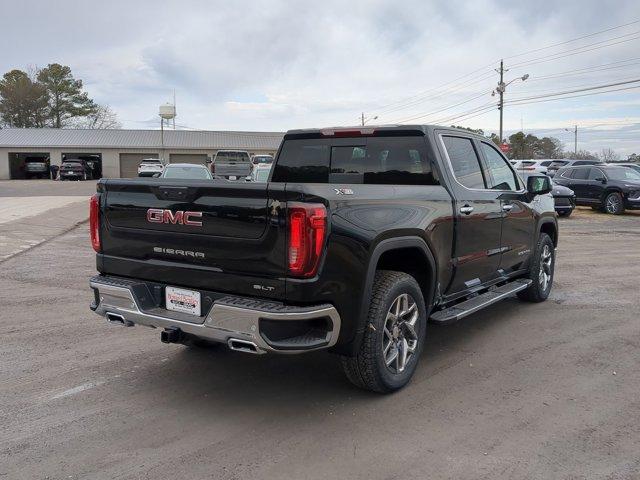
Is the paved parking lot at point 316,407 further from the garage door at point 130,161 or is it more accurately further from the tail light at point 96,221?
the garage door at point 130,161

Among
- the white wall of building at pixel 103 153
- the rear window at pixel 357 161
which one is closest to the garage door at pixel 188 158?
the white wall of building at pixel 103 153

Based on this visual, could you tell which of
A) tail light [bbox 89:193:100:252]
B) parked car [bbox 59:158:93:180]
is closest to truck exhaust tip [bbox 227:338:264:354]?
tail light [bbox 89:193:100:252]

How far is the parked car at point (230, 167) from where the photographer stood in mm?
25438

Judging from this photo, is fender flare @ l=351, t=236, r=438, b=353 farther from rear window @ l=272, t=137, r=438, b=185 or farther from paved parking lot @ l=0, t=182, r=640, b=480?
rear window @ l=272, t=137, r=438, b=185

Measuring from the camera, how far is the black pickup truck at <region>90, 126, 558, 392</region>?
3.46m

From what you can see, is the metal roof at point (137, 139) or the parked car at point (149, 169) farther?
the metal roof at point (137, 139)

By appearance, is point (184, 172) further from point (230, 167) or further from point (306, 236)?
point (306, 236)

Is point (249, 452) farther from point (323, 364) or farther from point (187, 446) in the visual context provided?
point (323, 364)

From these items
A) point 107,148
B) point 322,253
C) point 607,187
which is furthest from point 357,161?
point 107,148

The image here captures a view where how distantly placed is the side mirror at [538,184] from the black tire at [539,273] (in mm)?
771

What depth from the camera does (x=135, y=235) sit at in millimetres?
4109

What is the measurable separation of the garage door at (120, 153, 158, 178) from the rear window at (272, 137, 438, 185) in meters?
46.9

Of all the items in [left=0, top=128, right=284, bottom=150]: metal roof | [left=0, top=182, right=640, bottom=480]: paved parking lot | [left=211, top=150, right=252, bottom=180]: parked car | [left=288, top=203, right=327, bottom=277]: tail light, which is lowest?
[left=0, top=182, right=640, bottom=480]: paved parking lot

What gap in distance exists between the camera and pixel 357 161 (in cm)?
527
